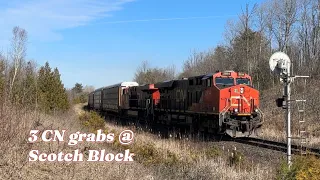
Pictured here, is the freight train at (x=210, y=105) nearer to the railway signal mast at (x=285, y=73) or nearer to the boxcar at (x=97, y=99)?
the railway signal mast at (x=285, y=73)

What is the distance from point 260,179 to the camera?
780 centimetres

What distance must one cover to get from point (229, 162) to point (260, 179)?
279 centimetres

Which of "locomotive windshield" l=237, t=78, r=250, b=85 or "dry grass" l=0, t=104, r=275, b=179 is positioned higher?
"locomotive windshield" l=237, t=78, r=250, b=85

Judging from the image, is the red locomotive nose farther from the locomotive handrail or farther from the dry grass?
the dry grass

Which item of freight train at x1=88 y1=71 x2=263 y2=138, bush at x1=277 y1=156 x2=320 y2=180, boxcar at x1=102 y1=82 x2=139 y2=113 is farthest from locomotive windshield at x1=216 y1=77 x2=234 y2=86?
boxcar at x1=102 y1=82 x2=139 y2=113

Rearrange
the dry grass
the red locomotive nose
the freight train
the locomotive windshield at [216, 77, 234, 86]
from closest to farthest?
1. the dry grass
2. the freight train
3. the red locomotive nose
4. the locomotive windshield at [216, 77, 234, 86]

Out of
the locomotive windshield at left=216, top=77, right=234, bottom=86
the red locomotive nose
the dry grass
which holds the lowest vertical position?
the dry grass

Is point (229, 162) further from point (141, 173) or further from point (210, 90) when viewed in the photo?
point (210, 90)

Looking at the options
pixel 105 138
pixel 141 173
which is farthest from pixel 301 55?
pixel 141 173

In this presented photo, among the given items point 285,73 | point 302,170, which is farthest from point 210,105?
point 302,170

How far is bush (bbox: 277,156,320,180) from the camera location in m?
5.73

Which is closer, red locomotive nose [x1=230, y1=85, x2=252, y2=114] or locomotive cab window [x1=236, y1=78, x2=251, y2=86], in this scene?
red locomotive nose [x1=230, y1=85, x2=252, y2=114]

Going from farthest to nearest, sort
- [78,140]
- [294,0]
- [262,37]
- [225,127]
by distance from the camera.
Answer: [262,37] → [294,0] → [225,127] → [78,140]

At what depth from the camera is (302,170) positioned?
5.82 m
